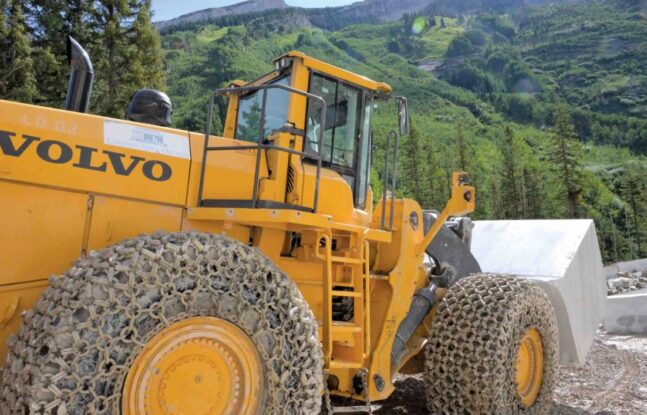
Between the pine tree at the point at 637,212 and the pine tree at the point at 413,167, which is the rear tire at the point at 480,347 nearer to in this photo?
the pine tree at the point at 413,167

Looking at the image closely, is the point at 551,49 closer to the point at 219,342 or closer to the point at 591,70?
the point at 591,70

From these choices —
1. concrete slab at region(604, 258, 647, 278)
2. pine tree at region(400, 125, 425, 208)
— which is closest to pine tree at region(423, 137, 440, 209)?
pine tree at region(400, 125, 425, 208)

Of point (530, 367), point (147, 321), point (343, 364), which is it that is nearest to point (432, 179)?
point (530, 367)

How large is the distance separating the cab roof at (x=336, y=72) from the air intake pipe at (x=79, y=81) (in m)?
1.51

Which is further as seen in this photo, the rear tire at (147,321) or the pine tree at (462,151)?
the pine tree at (462,151)

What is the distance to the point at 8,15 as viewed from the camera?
72.6ft

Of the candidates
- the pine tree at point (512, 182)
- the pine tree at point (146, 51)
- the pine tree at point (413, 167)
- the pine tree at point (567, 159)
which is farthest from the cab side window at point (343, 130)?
the pine tree at point (512, 182)

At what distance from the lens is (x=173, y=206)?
381 cm

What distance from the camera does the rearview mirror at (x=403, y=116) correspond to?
16.4ft

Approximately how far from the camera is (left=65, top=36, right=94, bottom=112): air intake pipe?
421 centimetres

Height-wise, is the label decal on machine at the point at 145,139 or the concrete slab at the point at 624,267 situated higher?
the concrete slab at the point at 624,267

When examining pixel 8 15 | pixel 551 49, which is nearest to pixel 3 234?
pixel 8 15

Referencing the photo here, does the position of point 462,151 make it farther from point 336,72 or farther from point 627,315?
point 336,72

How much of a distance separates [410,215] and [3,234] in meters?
3.44
